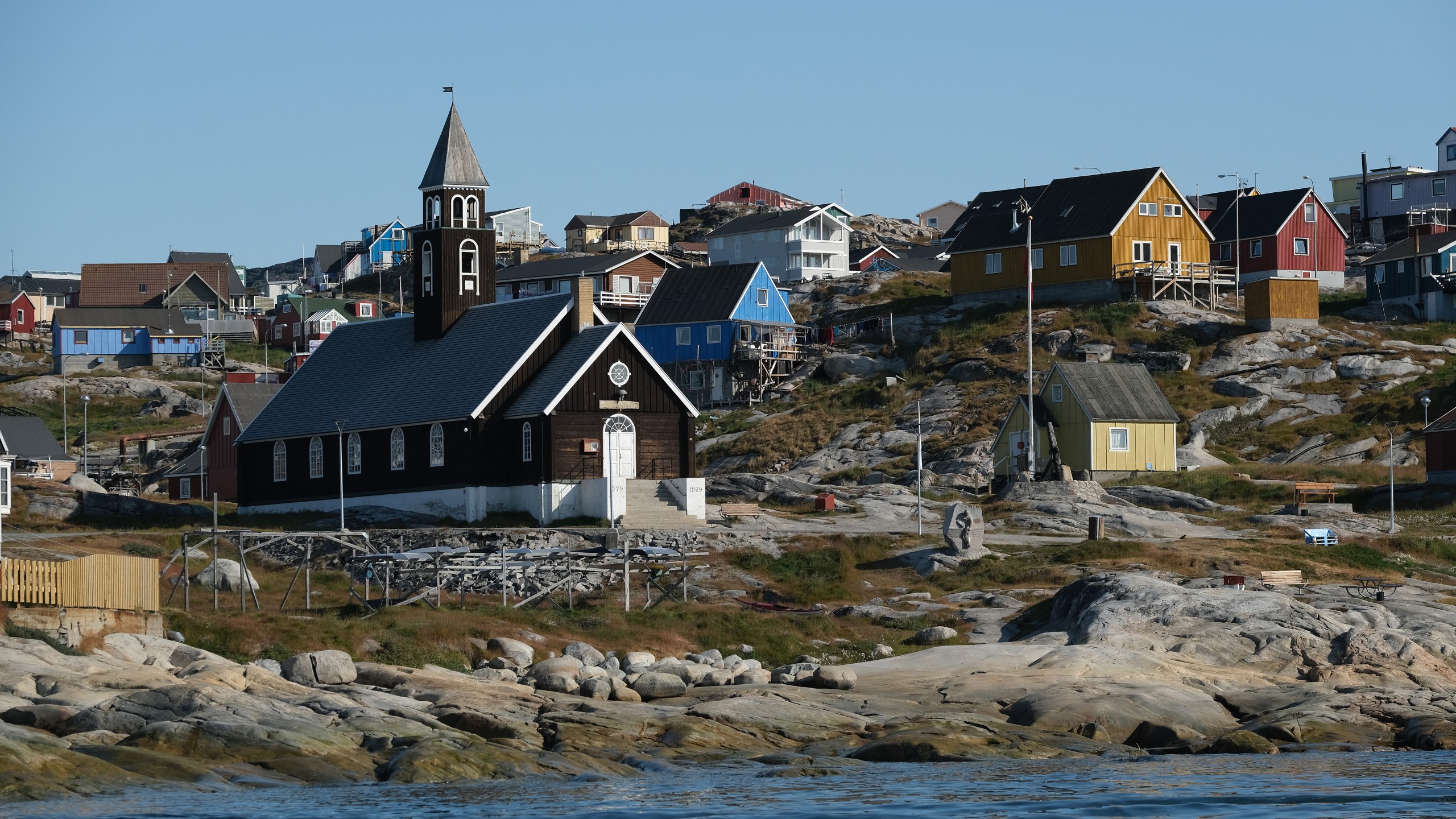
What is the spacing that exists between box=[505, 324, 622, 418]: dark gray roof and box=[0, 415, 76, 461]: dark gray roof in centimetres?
3021

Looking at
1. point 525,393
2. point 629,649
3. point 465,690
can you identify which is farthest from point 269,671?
point 525,393

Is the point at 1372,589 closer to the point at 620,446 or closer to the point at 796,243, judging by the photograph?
the point at 620,446

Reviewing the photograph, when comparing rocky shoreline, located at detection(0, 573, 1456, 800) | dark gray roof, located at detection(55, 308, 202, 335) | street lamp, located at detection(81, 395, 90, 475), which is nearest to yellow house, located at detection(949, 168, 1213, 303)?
street lamp, located at detection(81, 395, 90, 475)

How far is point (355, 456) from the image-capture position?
6259cm

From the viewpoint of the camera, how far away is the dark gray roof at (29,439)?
79.8 metres

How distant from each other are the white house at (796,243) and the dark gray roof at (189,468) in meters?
46.4

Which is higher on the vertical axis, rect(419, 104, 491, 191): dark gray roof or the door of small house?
rect(419, 104, 491, 191): dark gray roof

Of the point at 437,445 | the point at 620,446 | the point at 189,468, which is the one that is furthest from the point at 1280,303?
the point at 189,468

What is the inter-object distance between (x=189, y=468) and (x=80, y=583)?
44.8m

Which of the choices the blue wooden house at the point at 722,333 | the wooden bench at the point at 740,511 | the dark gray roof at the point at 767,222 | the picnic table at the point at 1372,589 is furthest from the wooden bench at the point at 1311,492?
the dark gray roof at the point at 767,222

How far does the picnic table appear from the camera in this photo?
150 ft

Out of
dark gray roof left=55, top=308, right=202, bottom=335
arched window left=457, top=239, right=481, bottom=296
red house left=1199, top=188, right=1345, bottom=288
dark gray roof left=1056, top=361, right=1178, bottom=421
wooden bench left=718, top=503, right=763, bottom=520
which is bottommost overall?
wooden bench left=718, top=503, right=763, bottom=520

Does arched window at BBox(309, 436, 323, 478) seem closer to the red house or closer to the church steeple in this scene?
the church steeple

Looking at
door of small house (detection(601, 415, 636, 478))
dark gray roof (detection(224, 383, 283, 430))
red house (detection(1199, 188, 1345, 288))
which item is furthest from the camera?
red house (detection(1199, 188, 1345, 288))
